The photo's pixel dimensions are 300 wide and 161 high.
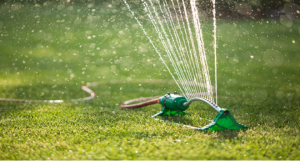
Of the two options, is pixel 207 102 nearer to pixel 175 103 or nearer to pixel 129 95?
pixel 175 103

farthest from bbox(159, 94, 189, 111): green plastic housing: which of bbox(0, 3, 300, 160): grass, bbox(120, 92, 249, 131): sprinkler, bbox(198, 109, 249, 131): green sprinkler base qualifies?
bbox(198, 109, 249, 131): green sprinkler base

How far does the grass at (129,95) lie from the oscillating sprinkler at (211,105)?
0.08 metres

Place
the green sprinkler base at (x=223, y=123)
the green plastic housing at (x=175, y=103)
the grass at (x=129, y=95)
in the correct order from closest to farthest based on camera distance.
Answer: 1. the grass at (x=129, y=95)
2. the green sprinkler base at (x=223, y=123)
3. the green plastic housing at (x=175, y=103)

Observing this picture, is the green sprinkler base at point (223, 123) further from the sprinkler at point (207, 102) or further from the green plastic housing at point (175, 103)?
the green plastic housing at point (175, 103)

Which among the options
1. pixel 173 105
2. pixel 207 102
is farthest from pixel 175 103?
pixel 207 102

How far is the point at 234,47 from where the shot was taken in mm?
10586

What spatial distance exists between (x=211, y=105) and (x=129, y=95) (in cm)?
228

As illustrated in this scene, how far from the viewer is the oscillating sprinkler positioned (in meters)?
2.72

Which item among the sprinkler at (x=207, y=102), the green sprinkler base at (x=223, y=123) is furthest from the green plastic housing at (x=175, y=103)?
the green sprinkler base at (x=223, y=123)

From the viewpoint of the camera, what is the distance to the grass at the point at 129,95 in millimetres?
2338

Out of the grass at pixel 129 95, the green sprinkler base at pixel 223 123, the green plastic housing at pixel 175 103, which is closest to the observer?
the grass at pixel 129 95

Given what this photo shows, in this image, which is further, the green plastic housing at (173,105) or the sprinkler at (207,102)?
the green plastic housing at (173,105)

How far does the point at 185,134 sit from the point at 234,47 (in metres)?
8.54

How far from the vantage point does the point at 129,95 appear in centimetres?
499
